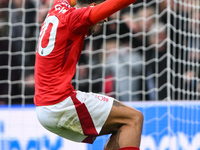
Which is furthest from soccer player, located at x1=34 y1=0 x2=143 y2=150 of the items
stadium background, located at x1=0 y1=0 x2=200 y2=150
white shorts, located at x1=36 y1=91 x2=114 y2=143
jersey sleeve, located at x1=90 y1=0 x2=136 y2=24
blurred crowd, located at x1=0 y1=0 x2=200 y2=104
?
blurred crowd, located at x1=0 y1=0 x2=200 y2=104

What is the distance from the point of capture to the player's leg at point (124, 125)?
251cm

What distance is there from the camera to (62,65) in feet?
8.21

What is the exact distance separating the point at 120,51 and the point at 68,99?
8.27 ft

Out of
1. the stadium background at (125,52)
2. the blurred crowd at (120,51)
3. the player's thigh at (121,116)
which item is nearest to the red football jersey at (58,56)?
the player's thigh at (121,116)

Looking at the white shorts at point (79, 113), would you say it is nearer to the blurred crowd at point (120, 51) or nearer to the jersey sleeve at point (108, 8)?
the jersey sleeve at point (108, 8)

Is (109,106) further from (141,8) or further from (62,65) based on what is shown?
(141,8)

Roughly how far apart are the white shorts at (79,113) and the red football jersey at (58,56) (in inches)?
2.0

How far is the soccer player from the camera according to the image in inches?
98.0

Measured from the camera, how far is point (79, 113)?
8.22 ft

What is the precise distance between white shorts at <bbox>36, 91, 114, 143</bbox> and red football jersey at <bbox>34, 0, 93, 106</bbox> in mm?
50

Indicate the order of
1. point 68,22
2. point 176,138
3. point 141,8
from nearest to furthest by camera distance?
point 68,22 → point 176,138 → point 141,8

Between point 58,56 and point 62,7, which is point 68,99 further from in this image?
point 62,7

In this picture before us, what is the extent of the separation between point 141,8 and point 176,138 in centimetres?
179

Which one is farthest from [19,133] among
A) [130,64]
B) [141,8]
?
[141,8]
